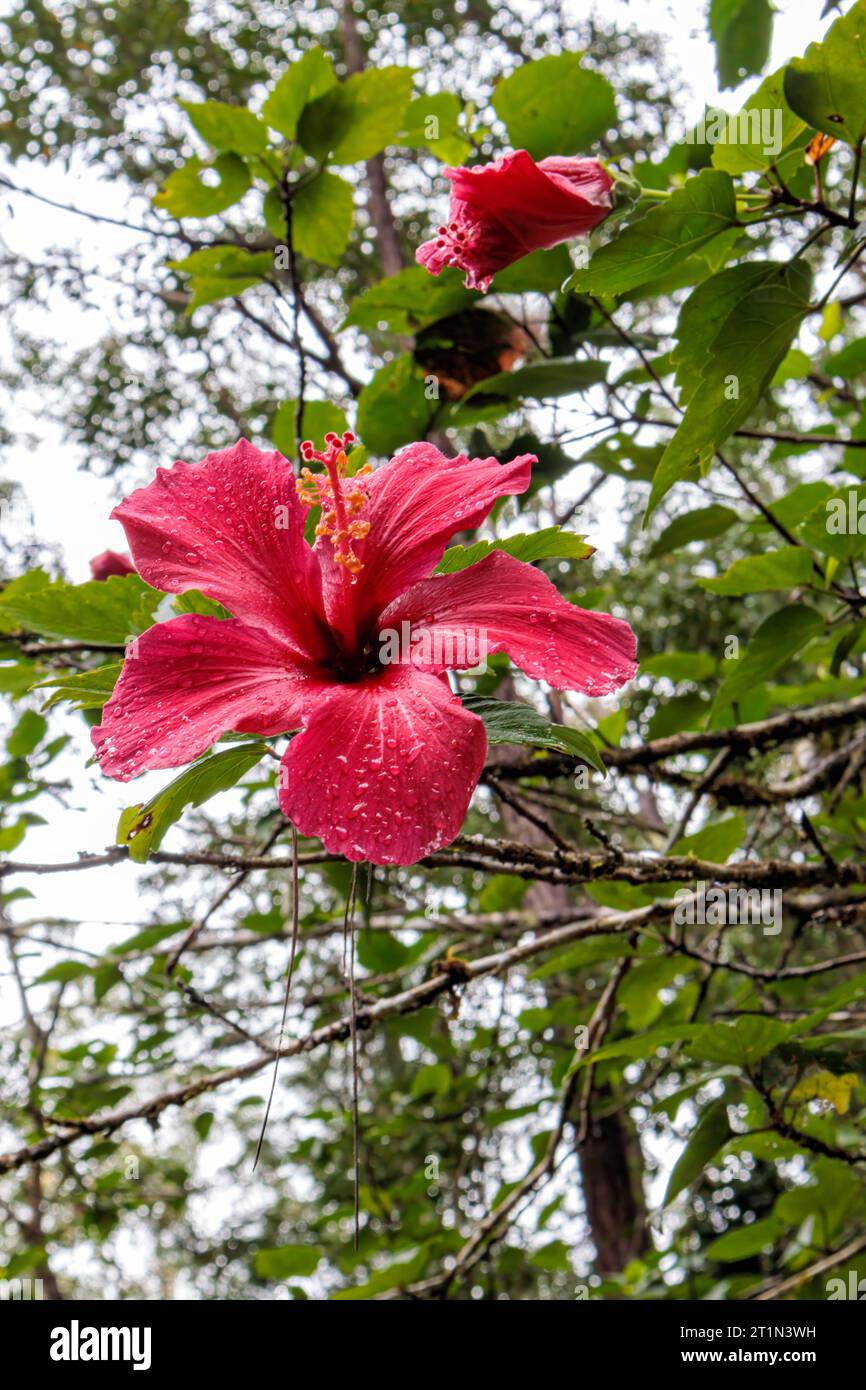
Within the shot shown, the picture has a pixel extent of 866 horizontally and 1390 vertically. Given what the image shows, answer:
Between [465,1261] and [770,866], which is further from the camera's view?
[465,1261]

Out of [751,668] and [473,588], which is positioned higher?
[751,668]

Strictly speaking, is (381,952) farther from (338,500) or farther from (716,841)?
(338,500)

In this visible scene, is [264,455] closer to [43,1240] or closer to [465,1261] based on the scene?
[465,1261]

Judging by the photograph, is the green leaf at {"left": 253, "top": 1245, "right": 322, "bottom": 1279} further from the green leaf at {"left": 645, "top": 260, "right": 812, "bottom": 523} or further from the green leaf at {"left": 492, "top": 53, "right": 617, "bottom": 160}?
the green leaf at {"left": 492, "top": 53, "right": 617, "bottom": 160}

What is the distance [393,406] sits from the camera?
6.95 ft

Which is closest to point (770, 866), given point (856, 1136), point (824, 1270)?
point (824, 1270)

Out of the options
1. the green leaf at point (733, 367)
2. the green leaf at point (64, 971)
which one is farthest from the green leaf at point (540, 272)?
the green leaf at point (64, 971)

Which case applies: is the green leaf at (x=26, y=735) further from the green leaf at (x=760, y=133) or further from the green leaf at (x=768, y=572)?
the green leaf at (x=760, y=133)

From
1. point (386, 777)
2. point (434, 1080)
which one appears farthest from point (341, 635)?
point (434, 1080)

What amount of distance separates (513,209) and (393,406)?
801 mm

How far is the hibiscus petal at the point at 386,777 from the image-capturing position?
0.82 meters

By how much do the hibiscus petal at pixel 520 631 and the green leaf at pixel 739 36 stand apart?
6.06 ft

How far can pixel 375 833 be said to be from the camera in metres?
0.82

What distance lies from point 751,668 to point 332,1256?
178 inches
